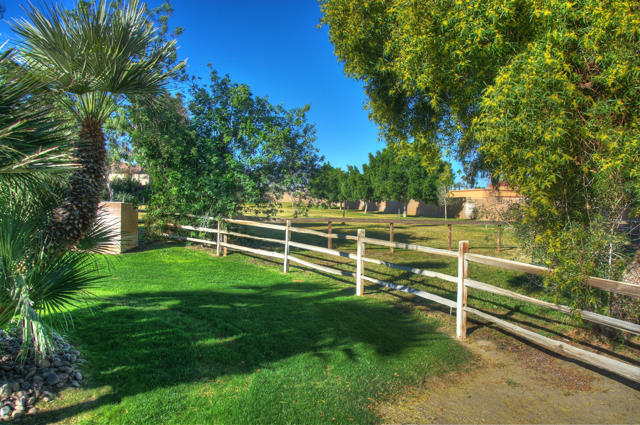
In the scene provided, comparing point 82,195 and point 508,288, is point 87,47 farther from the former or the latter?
point 508,288

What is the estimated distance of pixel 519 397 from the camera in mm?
3727

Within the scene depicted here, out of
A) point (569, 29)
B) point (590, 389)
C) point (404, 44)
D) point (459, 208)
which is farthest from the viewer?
point (459, 208)

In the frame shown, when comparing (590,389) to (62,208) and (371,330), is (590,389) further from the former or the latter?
(62,208)

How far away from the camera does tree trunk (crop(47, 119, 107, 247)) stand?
132 inches

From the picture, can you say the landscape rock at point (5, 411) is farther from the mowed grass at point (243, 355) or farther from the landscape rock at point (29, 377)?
the mowed grass at point (243, 355)

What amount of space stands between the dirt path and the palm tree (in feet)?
10.7

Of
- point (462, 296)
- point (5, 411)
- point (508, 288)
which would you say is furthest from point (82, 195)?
point (508, 288)

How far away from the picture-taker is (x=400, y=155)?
9.56 metres

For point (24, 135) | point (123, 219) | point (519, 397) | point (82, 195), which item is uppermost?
point (24, 135)

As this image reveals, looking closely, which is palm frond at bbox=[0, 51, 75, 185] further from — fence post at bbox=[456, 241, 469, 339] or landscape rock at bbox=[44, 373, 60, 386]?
fence post at bbox=[456, 241, 469, 339]

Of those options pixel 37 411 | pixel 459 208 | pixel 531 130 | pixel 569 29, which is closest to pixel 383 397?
pixel 37 411

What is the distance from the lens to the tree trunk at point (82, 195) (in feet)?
11.0

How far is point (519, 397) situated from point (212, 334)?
344 centimetres

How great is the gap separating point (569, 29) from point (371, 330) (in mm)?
4493
